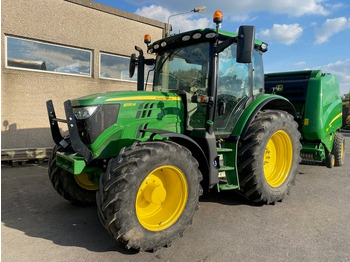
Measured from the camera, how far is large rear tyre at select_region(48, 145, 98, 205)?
146 inches

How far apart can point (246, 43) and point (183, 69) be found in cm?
111

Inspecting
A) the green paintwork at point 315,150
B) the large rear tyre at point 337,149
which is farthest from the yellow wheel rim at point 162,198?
the large rear tyre at point 337,149

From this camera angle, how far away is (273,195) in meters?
3.96

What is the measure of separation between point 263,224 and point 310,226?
1.84 ft

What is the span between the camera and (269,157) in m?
4.37

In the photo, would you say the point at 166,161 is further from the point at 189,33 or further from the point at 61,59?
the point at 61,59

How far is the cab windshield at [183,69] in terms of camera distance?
144 inches

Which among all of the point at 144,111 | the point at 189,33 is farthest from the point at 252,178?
the point at 189,33

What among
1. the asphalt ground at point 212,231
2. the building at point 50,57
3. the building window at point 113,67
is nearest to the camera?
the asphalt ground at point 212,231

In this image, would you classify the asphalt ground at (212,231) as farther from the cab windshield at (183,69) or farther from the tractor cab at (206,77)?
the cab windshield at (183,69)

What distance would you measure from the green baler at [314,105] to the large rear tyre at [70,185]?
3768 mm

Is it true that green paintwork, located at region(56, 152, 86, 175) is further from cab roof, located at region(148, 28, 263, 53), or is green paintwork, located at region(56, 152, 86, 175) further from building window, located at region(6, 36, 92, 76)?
building window, located at region(6, 36, 92, 76)

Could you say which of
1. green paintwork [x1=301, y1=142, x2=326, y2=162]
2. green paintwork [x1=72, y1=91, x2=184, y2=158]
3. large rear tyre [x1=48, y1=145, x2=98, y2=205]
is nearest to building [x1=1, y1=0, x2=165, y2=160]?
large rear tyre [x1=48, y1=145, x2=98, y2=205]

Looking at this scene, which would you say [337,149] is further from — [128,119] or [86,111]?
[86,111]
